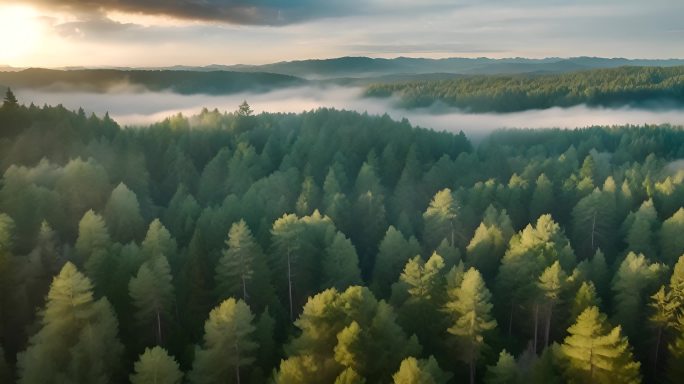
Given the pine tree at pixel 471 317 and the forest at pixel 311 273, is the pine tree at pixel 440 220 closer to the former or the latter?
the forest at pixel 311 273

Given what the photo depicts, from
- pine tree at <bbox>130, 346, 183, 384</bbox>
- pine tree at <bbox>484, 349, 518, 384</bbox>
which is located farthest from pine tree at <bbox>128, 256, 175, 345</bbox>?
pine tree at <bbox>484, 349, 518, 384</bbox>

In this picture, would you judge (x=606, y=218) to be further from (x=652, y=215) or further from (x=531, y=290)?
(x=531, y=290)

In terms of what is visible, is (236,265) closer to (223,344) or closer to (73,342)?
(223,344)

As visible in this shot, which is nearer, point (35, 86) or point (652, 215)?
point (652, 215)

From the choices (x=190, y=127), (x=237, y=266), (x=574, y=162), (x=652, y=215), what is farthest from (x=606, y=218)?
(x=190, y=127)

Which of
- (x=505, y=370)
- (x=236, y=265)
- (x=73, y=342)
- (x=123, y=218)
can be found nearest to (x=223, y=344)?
(x=73, y=342)

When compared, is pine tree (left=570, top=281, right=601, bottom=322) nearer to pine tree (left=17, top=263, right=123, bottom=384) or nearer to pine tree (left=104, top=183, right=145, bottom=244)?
pine tree (left=17, top=263, right=123, bottom=384)
